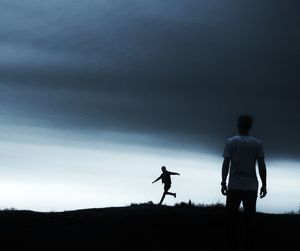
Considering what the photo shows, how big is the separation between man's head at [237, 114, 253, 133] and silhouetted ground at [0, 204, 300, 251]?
91.4 inches

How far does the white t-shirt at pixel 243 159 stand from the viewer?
12430 millimetres

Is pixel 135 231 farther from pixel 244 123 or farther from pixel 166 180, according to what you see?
pixel 166 180

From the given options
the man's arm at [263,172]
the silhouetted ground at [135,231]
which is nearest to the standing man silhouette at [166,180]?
the silhouetted ground at [135,231]

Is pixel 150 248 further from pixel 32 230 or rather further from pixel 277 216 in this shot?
pixel 277 216

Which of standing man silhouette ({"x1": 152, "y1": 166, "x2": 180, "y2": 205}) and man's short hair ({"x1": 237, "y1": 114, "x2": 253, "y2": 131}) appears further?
standing man silhouette ({"x1": 152, "y1": 166, "x2": 180, "y2": 205})

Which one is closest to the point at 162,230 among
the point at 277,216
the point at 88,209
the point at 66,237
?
the point at 66,237

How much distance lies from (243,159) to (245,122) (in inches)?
25.8

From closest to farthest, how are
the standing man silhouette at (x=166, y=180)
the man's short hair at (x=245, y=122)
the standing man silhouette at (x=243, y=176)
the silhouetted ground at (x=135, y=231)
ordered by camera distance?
the standing man silhouette at (x=243, y=176) → the man's short hair at (x=245, y=122) → the silhouetted ground at (x=135, y=231) → the standing man silhouette at (x=166, y=180)

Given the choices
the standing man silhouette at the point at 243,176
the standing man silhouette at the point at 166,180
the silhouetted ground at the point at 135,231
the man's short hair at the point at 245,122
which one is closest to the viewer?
the standing man silhouette at the point at 243,176

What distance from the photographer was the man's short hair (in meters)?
12.6

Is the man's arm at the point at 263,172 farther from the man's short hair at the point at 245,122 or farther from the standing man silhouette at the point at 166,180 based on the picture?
the standing man silhouette at the point at 166,180

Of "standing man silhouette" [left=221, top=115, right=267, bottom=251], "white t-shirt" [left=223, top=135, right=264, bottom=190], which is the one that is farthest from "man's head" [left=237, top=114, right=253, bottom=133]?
"white t-shirt" [left=223, top=135, right=264, bottom=190]

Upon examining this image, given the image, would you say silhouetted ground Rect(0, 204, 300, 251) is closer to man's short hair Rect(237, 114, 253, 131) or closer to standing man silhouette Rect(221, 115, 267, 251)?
standing man silhouette Rect(221, 115, 267, 251)

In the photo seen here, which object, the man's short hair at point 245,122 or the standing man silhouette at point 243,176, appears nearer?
the standing man silhouette at point 243,176
